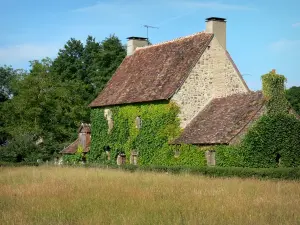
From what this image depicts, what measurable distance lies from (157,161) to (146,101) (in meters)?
4.74

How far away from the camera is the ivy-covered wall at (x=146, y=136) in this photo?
33.3m

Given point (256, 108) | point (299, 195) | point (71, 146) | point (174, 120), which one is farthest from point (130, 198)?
point (71, 146)

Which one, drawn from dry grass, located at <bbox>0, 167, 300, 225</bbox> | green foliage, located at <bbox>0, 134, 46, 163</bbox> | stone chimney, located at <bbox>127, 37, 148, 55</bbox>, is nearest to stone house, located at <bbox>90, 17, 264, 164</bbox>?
stone chimney, located at <bbox>127, 37, 148, 55</bbox>

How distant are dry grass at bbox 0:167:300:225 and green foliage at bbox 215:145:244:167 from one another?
34.5ft

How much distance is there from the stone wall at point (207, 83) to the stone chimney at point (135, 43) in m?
11.2

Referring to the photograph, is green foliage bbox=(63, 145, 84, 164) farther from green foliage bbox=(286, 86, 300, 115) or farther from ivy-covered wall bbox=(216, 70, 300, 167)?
green foliage bbox=(286, 86, 300, 115)

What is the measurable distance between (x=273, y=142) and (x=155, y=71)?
1270 centimetres

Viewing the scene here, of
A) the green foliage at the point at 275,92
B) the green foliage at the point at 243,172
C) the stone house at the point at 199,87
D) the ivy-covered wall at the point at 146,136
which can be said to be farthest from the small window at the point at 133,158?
the green foliage at the point at 275,92

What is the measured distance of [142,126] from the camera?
3684 centimetres

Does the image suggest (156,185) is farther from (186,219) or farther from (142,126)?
(142,126)

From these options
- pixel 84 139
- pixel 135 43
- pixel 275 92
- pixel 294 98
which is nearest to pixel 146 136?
pixel 275 92

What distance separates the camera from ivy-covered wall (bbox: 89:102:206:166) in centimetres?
3328

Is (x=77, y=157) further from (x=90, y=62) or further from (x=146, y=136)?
(x=90, y=62)

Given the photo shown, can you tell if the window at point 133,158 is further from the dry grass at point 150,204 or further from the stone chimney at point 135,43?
the dry grass at point 150,204
